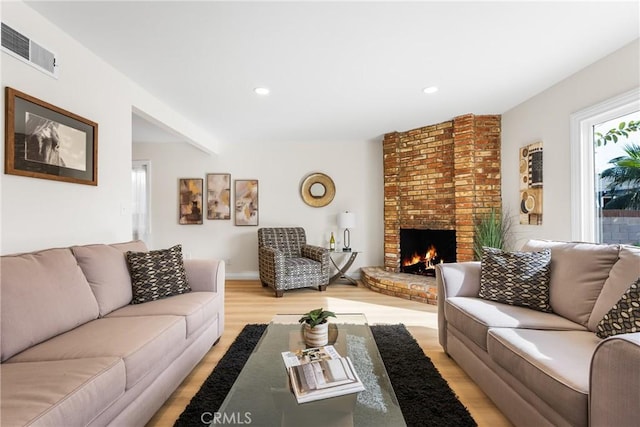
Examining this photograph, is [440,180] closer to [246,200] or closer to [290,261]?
[290,261]

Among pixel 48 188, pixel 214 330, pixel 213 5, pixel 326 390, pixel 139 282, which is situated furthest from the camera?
pixel 214 330

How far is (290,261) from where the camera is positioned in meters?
4.26

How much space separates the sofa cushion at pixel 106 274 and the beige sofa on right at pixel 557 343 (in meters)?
2.32

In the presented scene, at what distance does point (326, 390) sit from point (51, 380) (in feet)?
3.49

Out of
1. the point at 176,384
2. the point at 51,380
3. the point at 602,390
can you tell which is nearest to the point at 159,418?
the point at 176,384

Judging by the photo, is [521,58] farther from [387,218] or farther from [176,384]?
[176,384]

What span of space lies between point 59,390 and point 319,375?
993mm

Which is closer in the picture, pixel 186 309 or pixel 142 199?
pixel 186 309

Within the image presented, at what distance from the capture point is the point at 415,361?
2.18 m

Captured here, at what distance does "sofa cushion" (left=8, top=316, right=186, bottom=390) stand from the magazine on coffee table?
26.3 inches

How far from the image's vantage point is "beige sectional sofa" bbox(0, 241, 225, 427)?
1.07 meters

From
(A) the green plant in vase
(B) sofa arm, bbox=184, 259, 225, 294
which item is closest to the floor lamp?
(A) the green plant in vase


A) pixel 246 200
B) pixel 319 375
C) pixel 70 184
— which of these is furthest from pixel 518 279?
pixel 246 200

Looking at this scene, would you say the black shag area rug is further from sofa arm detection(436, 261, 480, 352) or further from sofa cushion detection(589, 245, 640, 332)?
sofa cushion detection(589, 245, 640, 332)
